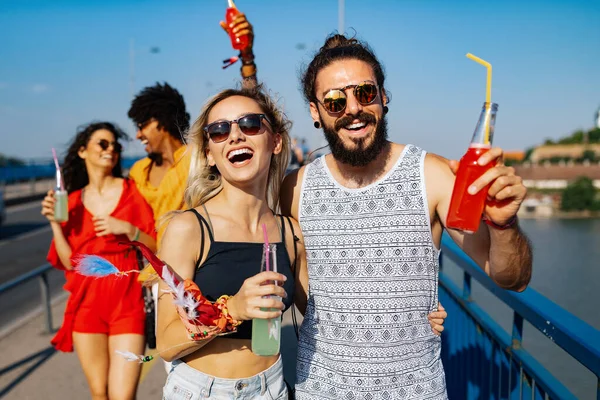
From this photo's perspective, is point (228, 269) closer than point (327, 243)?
Yes

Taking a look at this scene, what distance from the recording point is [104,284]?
3.24 metres

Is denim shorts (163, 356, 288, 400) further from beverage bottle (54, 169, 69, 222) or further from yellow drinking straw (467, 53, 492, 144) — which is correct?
beverage bottle (54, 169, 69, 222)

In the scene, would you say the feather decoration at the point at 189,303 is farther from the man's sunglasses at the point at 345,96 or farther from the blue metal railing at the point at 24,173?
the blue metal railing at the point at 24,173

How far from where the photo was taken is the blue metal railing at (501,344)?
158 cm

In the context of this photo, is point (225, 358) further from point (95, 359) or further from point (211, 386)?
point (95, 359)

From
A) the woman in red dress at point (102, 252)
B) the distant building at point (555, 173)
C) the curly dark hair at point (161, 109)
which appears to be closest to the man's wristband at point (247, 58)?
the curly dark hair at point (161, 109)

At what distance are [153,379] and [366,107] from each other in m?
3.28

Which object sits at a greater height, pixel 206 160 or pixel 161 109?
pixel 161 109

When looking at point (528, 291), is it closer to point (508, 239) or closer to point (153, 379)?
point (508, 239)

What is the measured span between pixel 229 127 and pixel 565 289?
6.33ft

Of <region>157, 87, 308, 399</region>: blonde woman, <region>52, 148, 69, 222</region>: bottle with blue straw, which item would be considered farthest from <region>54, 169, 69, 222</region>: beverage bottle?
<region>157, 87, 308, 399</region>: blonde woman

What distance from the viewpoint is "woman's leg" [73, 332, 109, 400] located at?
10.2ft

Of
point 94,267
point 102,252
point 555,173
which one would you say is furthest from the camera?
point 555,173

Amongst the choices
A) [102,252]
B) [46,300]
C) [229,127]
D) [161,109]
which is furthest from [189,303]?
[46,300]
